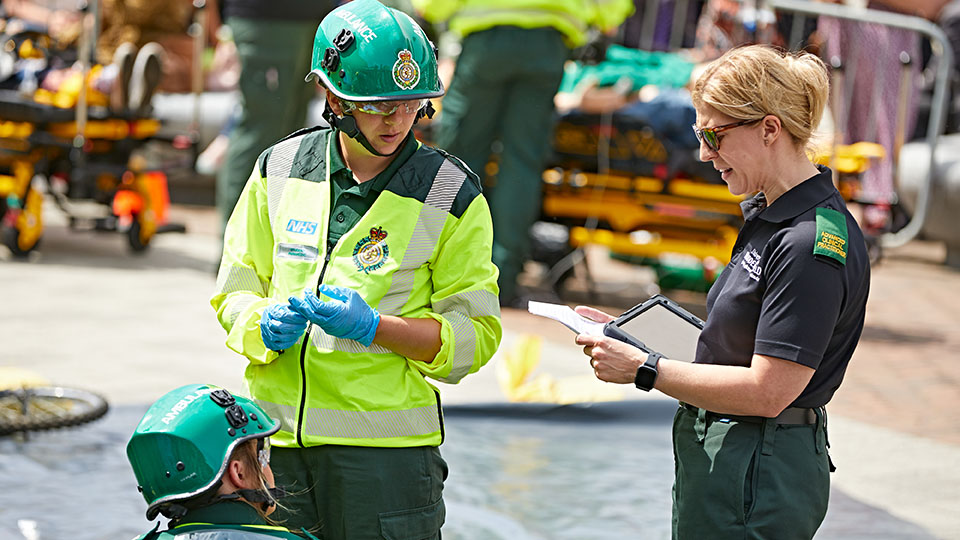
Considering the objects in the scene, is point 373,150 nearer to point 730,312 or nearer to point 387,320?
point 387,320

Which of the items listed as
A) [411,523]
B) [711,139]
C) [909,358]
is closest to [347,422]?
[411,523]

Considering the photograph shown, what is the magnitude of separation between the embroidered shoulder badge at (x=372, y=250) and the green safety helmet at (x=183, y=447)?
43cm

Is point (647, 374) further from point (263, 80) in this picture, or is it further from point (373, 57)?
point (263, 80)

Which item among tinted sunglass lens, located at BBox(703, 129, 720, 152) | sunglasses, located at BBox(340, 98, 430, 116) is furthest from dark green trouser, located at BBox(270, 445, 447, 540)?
tinted sunglass lens, located at BBox(703, 129, 720, 152)

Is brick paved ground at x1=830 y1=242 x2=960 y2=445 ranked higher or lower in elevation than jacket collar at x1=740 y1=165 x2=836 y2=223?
lower

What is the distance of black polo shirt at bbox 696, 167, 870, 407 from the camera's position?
2234mm

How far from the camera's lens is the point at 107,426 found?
5.09 meters

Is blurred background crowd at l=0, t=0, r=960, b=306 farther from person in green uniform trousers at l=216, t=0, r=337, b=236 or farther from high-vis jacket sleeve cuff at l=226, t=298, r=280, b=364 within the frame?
high-vis jacket sleeve cuff at l=226, t=298, r=280, b=364

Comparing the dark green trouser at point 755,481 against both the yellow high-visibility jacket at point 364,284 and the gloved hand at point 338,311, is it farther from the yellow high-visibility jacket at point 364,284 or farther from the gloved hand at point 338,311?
the gloved hand at point 338,311

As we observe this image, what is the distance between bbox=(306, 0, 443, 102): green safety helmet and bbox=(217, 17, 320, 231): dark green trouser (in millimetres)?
5613

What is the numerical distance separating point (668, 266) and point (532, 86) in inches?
88.7

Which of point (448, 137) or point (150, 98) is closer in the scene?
point (448, 137)

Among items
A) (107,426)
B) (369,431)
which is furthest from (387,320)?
(107,426)

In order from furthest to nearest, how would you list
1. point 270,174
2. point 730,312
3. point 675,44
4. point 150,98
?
point 675,44 → point 150,98 → point 270,174 → point 730,312
